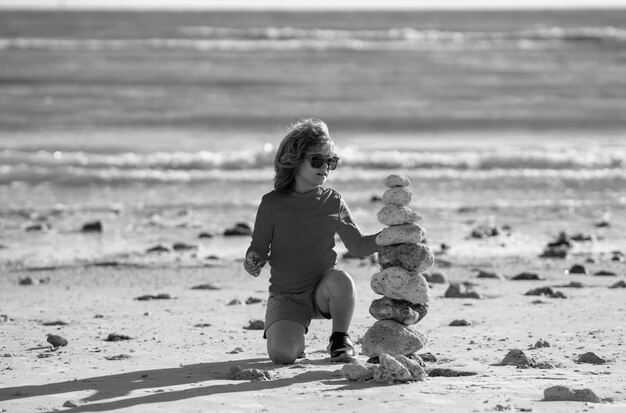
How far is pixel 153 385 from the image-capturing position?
5898 mm

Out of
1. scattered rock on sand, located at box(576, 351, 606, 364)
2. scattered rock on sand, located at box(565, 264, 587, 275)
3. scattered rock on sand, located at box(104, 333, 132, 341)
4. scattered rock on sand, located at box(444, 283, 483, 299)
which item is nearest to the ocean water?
scattered rock on sand, located at box(565, 264, 587, 275)

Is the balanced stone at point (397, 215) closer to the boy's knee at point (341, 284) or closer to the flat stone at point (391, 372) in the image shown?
the boy's knee at point (341, 284)

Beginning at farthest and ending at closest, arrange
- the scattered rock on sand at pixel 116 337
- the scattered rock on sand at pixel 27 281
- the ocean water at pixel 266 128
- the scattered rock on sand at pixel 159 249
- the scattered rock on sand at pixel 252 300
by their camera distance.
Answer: the ocean water at pixel 266 128 < the scattered rock on sand at pixel 159 249 < the scattered rock on sand at pixel 27 281 < the scattered rock on sand at pixel 252 300 < the scattered rock on sand at pixel 116 337

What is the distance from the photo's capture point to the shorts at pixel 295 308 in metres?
6.71

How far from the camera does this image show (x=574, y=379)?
592 centimetres

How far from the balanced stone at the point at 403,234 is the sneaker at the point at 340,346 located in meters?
0.61

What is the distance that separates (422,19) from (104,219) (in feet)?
223

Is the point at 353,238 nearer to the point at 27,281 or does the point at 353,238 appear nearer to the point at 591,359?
the point at 591,359

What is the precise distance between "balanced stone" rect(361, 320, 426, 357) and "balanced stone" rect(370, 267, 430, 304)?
0.17 meters

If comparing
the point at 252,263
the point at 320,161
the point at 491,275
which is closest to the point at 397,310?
the point at 252,263

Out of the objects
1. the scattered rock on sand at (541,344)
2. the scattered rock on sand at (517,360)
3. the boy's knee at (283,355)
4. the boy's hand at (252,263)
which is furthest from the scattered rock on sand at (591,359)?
the boy's hand at (252,263)

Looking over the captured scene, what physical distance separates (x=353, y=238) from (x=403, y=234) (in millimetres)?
376

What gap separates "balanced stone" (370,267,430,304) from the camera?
644 cm

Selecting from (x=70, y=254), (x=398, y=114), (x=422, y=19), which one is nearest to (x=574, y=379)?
(x=70, y=254)
